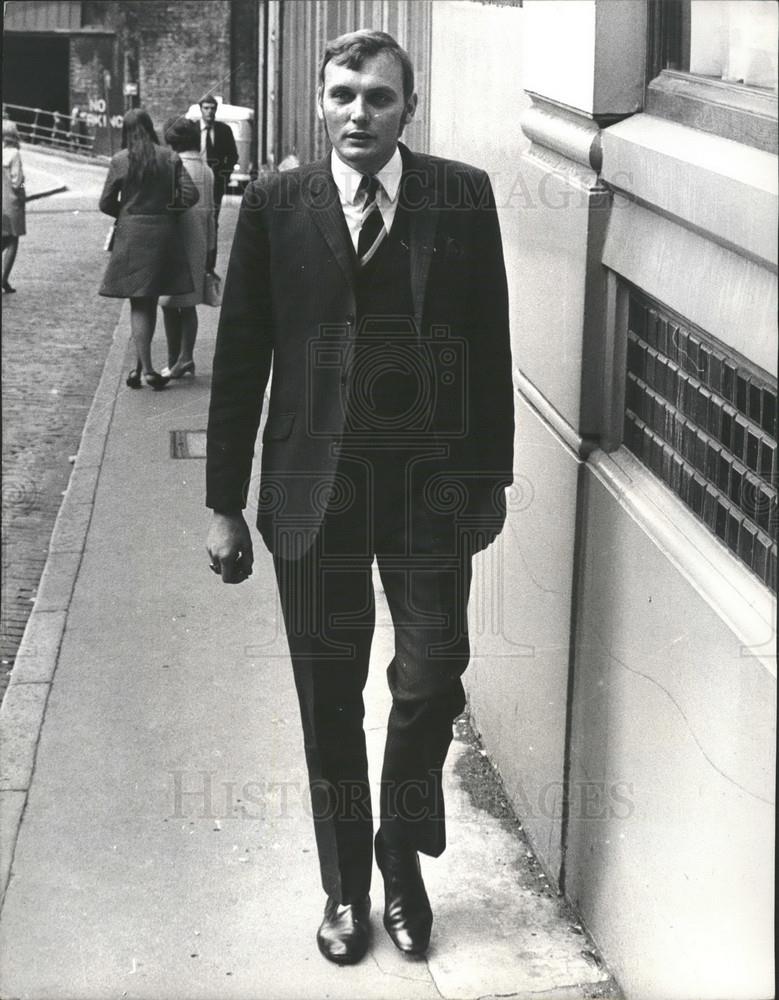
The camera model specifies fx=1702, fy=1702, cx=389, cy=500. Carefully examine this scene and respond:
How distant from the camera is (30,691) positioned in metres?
5.76

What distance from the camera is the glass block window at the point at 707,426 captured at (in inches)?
114

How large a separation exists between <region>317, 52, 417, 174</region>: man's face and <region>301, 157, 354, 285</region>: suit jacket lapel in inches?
3.7

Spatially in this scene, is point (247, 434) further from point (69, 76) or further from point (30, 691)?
point (69, 76)

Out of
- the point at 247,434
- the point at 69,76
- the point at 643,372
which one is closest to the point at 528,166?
the point at 643,372

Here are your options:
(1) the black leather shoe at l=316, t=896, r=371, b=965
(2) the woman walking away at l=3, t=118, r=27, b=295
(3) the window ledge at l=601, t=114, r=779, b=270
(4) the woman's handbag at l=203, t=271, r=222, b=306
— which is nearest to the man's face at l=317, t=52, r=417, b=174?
(3) the window ledge at l=601, t=114, r=779, b=270

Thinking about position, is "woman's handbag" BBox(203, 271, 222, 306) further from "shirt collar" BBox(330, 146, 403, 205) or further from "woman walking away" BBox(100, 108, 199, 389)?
"shirt collar" BBox(330, 146, 403, 205)

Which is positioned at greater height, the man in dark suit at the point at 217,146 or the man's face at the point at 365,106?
the man's face at the point at 365,106

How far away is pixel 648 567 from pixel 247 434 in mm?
906

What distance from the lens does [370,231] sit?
3.43 metres

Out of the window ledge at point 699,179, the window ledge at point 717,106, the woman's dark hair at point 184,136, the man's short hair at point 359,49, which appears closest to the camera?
the window ledge at point 699,179

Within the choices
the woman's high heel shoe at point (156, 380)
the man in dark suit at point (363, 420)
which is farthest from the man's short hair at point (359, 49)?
the woman's high heel shoe at point (156, 380)

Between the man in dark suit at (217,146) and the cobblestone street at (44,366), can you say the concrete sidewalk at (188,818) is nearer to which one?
the man in dark suit at (217,146)

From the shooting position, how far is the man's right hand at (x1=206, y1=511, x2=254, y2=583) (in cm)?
372

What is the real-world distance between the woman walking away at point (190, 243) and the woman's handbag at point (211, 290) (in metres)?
0.04
